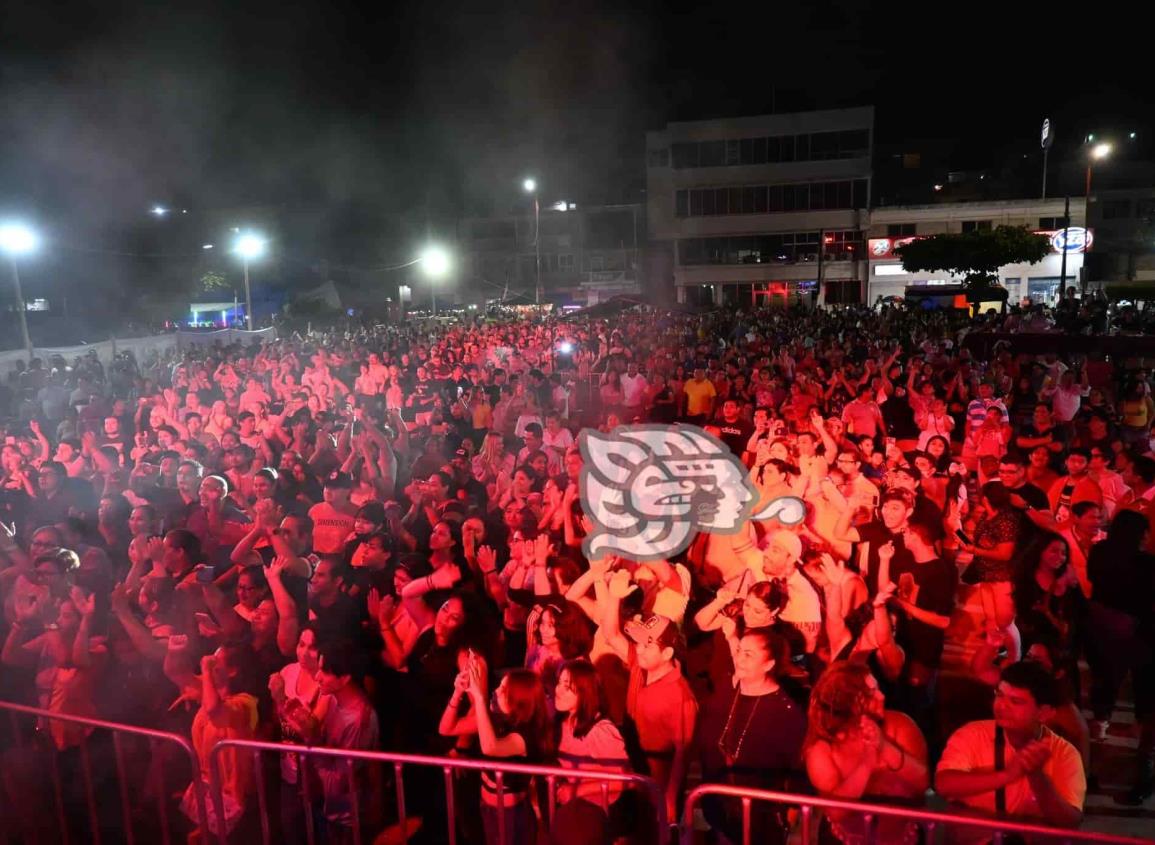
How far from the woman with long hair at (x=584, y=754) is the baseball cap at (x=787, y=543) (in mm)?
1379

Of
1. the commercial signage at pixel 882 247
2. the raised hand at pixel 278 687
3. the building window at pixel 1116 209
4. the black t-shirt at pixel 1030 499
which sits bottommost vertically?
the raised hand at pixel 278 687

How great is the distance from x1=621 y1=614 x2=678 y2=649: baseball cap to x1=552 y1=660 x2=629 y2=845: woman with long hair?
0.28 m

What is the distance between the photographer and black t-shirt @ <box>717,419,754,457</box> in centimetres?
770

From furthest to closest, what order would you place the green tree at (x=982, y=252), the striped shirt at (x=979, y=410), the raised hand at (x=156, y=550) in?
the green tree at (x=982, y=252)
the striped shirt at (x=979, y=410)
the raised hand at (x=156, y=550)

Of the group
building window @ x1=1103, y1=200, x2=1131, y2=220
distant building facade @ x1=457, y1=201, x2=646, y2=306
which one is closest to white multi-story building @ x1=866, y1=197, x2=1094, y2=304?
building window @ x1=1103, y1=200, x2=1131, y2=220

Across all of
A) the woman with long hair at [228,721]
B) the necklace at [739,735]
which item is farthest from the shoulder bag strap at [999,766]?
the woman with long hair at [228,721]

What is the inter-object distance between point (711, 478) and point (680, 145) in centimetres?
4216

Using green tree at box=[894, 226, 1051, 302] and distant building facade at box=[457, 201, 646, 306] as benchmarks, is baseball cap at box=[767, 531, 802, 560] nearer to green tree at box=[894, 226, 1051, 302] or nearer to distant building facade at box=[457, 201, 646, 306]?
green tree at box=[894, 226, 1051, 302]

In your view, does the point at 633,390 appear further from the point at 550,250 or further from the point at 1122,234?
the point at 1122,234

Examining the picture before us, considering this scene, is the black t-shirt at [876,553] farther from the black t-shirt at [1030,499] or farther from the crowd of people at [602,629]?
the black t-shirt at [1030,499]

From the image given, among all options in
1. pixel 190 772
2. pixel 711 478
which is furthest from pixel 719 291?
pixel 190 772

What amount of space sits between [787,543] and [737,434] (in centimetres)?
383

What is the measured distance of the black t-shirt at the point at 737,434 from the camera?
25.3ft

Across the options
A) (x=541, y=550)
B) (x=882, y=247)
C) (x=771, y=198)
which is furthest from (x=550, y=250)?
(x=541, y=550)
